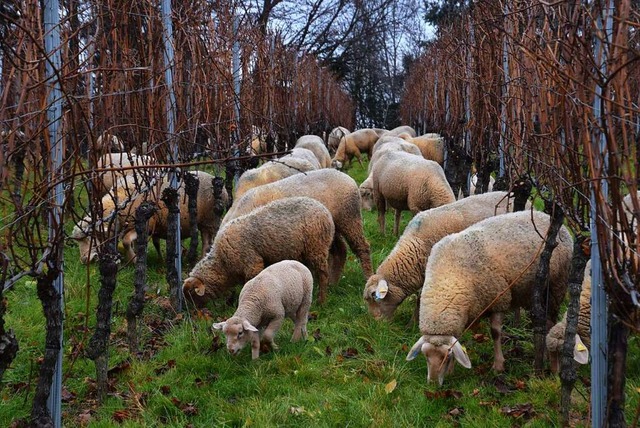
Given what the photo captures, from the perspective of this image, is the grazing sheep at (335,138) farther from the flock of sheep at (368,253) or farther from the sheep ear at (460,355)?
the sheep ear at (460,355)

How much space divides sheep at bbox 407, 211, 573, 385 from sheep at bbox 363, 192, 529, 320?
99cm

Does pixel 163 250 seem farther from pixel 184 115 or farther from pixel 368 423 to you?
pixel 368 423

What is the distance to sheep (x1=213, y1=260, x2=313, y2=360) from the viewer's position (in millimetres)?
5000

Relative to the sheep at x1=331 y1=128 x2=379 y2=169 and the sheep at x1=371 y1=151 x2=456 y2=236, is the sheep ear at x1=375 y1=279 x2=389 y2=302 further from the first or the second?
the sheep at x1=331 y1=128 x2=379 y2=169

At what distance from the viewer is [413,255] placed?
20.6 ft

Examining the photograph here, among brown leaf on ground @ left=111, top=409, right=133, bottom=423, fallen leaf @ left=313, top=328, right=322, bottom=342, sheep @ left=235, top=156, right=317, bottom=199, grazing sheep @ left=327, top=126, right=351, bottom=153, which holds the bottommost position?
fallen leaf @ left=313, top=328, right=322, bottom=342

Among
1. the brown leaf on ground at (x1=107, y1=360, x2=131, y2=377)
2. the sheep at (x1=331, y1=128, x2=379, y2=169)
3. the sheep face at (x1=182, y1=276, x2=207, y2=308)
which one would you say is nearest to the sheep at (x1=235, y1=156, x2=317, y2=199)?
the sheep face at (x1=182, y1=276, x2=207, y2=308)

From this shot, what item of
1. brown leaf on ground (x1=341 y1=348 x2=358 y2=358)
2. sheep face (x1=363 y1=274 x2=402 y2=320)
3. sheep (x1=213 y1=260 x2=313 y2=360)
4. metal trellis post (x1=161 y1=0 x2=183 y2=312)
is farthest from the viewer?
sheep face (x1=363 y1=274 x2=402 y2=320)

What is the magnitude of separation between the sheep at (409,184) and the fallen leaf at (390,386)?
15.1ft

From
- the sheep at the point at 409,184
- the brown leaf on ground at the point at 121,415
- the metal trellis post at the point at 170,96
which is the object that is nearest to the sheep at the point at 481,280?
the brown leaf on ground at the point at 121,415

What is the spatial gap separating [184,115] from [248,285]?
5.63 ft

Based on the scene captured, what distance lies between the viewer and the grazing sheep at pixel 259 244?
21.0 feet

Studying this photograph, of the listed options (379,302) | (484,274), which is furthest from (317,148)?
(484,274)

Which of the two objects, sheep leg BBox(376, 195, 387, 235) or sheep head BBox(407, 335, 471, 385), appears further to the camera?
A: sheep leg BBox(376, 195, 387, 235)
